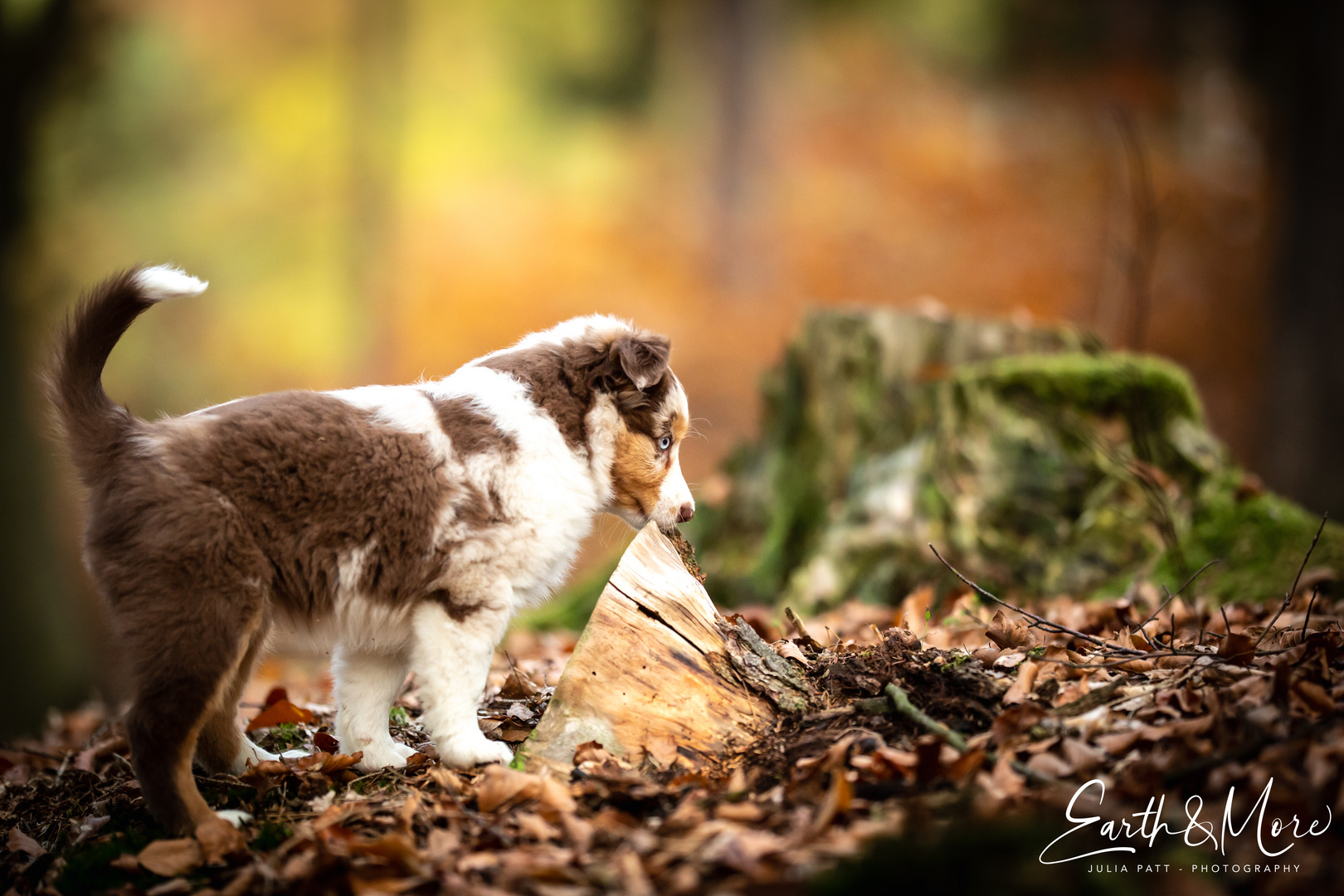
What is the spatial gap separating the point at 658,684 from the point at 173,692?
1.87 meters

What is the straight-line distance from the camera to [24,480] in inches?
381

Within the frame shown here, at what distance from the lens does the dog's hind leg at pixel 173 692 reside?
3590mm

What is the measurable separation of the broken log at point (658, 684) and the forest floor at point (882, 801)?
9 cm

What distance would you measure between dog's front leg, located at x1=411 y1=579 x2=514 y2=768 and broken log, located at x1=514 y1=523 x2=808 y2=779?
39 cm

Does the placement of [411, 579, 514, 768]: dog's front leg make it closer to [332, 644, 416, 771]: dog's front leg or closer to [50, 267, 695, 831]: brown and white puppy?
[50, 267, 695, 831]: brown and white puppy

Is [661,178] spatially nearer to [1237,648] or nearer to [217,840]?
[1237,648]

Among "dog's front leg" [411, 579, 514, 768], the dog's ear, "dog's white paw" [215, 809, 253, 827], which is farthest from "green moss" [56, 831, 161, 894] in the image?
the dog's ear

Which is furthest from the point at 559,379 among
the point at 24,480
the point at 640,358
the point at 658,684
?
the point at 24,480

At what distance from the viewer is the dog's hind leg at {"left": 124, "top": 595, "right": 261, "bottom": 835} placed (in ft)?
11.8

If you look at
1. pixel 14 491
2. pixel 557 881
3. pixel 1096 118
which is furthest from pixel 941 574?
pixel 1096 118

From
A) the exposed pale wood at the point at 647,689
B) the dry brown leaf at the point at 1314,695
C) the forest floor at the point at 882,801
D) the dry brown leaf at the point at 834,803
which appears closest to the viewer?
the forest floor at the point at 882,801

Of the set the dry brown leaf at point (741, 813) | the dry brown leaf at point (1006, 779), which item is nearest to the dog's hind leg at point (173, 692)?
the dry brown leaf at point (741, 813)

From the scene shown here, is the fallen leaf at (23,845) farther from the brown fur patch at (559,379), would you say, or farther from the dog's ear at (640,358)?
the dog's ear at (640,358)

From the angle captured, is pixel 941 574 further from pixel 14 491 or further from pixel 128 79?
pixel 128 79
